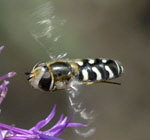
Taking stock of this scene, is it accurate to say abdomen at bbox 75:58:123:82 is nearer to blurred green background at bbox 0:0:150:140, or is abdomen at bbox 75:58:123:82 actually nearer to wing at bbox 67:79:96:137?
wing at bbox 67:79:96:137

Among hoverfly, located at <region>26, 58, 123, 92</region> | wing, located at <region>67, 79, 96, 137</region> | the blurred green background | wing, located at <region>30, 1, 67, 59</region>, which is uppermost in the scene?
the blurred green background

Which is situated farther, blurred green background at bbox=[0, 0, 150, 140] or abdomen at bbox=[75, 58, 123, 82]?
blurred green background at bbox=[0, 0, 150, 140]

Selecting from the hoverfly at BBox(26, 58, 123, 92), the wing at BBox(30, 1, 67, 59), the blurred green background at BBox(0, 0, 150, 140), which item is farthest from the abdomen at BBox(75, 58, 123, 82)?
the blurred green background at BBox(0, 0, 150, 140)

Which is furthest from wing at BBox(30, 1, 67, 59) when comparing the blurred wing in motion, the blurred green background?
the blurred green background

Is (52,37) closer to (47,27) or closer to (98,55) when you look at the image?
(47,27)

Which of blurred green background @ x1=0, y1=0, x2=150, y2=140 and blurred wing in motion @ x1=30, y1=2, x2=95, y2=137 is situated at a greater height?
blurred green background @ x1=0, y1=0, x2=150, y2=140

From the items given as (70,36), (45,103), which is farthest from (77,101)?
(45,103)

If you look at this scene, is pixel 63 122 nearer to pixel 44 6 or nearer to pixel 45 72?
pixel 45 72

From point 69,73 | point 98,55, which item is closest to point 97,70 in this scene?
point 69,73
